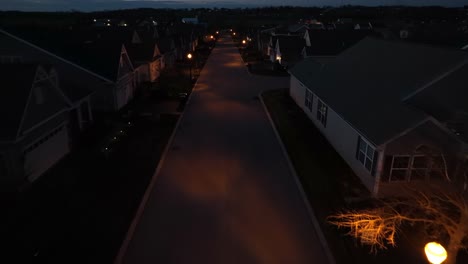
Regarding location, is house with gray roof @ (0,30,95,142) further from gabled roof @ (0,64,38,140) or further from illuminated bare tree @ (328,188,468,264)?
illuminated bare tree @ (328,188,468,264)

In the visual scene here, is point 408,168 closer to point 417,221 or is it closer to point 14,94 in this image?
point 417,221

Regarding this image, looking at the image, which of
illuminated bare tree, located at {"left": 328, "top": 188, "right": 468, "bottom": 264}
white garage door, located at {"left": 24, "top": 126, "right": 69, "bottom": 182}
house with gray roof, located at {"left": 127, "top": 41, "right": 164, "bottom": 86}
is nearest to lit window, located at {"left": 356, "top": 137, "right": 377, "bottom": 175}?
illuminated bare tree, located at {"left": 328, "top": 188, "right": 468, "bottom": 264}

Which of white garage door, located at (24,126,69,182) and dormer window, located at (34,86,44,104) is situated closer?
white garage door, located at (24,126,69,182)

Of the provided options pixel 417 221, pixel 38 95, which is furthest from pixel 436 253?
pixel 38 95

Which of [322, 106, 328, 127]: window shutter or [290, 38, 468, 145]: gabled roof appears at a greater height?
[290, 38, 468, 145]: gabled roof

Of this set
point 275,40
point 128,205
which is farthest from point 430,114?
point 275,40

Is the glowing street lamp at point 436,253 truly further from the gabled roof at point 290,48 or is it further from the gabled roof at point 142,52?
the gabled roof at point 290,48
